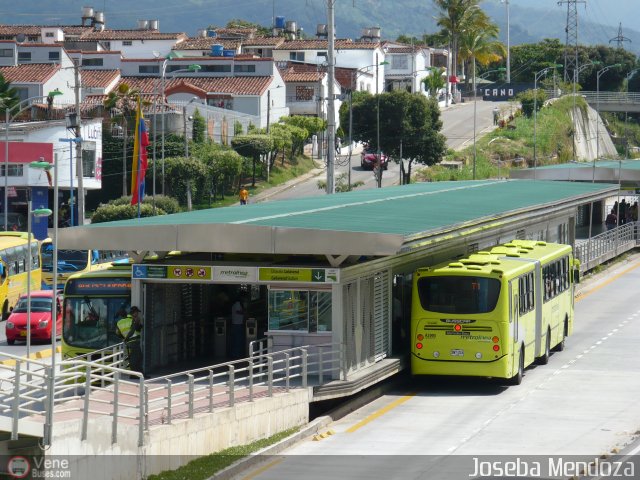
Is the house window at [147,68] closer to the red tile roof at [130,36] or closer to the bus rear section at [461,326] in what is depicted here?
the red tile roof at [130,36]

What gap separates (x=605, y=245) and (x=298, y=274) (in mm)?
35033

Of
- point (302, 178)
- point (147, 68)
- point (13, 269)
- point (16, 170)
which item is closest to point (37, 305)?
point (13, 269)

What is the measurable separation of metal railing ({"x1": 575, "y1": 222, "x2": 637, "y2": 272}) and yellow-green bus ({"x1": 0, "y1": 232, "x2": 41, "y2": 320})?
20.4 meters

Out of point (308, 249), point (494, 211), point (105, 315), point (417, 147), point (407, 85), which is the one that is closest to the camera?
point (308, 249)

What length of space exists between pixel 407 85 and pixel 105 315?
11075cm

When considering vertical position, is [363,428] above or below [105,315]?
below

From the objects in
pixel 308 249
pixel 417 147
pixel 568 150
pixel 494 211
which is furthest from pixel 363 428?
pixel 568 150

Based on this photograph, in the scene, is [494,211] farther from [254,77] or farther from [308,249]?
[254,77]

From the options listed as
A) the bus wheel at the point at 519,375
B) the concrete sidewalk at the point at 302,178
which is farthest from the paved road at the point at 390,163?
the bus wheel at the point at 519,375

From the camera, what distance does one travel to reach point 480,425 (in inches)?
954

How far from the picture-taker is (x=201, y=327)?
89.7 feet

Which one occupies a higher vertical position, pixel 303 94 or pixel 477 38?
pixel 477 38

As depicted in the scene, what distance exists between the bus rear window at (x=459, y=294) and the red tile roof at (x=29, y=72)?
69696 millimetres

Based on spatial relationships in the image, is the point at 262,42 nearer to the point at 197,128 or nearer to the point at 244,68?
the point at 244,68
